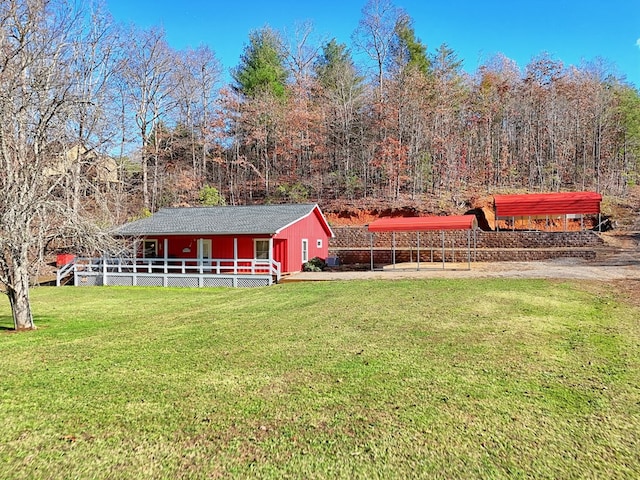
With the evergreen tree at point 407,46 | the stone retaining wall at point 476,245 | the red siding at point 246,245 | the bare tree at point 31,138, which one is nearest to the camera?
the bare tree at point 31,138

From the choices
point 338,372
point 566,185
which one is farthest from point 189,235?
point 566,185

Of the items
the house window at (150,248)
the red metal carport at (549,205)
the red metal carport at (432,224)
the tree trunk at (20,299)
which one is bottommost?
the tree trunk at (20,299)

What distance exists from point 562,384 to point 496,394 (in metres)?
0.83

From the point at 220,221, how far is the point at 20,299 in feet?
36.6

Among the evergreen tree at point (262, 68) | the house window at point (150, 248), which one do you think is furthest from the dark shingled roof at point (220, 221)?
the evergreen tree at point (262, 68)

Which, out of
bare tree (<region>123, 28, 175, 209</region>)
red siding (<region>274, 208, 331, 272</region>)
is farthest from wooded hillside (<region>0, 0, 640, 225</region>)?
red siding (<region>274, 208, 331, 272</region>)

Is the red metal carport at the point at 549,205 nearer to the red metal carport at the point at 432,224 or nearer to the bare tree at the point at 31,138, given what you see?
the red metal carport at the point at 432,224

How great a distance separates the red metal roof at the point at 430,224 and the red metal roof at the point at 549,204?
31.0 ft

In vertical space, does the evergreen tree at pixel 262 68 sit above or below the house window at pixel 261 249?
above

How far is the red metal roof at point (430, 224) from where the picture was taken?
1577 cm

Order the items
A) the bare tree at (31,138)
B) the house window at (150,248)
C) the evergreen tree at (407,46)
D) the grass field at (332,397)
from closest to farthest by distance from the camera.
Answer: the grass field at (332,397) → the bare tree at (31,138) → the house window at (150,248) → the evergreen tree at (407,46)

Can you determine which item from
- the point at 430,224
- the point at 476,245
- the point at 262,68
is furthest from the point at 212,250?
the point at 262,68

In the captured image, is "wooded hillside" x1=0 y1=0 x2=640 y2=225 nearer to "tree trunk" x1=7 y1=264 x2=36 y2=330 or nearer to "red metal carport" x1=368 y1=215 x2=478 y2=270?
"red metal carport" x1=368 y1=215 x2=478 y2=270

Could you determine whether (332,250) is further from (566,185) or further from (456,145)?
(566,185)
